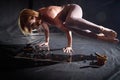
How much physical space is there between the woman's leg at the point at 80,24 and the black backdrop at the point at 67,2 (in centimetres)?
144

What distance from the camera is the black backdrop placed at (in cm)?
355

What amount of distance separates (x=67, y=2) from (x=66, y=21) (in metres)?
1.68

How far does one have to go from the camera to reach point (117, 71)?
6.16ft

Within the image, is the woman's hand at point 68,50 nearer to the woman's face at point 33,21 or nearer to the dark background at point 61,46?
the dark background at point 61,46

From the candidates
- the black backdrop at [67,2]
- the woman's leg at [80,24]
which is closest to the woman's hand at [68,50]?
the woman's leg at [80,24]

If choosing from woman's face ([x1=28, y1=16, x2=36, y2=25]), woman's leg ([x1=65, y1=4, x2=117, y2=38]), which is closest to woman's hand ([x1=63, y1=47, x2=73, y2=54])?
woman's leg ([x1=65, y1=4, x2=117, y2=38])

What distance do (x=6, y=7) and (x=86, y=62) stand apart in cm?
197

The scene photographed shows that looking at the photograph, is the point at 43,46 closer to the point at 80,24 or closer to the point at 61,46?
the point at 61,46

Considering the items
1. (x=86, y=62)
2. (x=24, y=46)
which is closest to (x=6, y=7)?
(x=24, y=46)

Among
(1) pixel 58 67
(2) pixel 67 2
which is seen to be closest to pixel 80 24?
(1) pixel 58 67

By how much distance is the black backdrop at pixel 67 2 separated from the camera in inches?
140

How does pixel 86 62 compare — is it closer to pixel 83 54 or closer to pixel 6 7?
pixel 83 54

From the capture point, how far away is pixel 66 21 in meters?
2.14

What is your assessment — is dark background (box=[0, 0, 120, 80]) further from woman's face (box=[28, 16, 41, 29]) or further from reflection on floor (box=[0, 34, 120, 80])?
woman's face (box=[28, 16, 41, 29])
